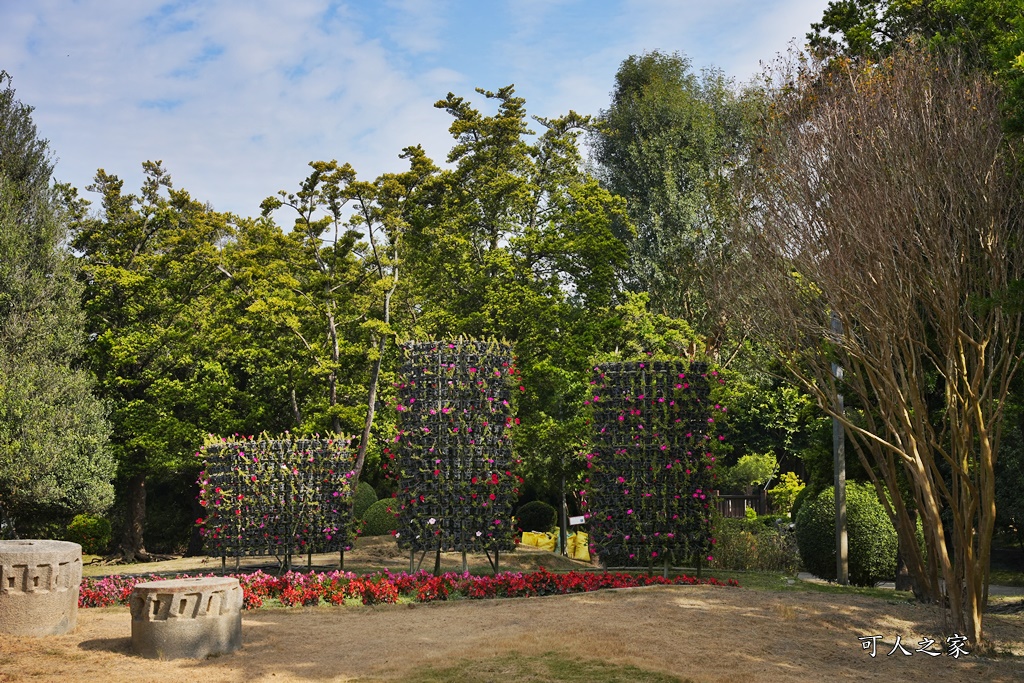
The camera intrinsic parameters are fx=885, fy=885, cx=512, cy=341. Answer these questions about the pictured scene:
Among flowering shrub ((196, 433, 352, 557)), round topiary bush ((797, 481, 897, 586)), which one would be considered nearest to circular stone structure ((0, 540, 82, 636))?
flowering shrub ((196, 433, 352, 557))

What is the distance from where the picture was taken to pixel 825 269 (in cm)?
896

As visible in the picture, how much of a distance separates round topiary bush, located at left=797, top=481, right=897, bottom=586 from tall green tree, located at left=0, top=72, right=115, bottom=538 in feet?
46.1

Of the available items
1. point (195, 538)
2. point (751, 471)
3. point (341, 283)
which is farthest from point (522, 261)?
point (195, 538)

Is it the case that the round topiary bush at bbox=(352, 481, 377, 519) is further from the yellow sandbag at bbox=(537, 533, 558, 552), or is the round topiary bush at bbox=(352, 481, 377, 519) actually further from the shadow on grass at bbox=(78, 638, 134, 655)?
the shadow on grass at bbox=(78, 638, 134, 655)

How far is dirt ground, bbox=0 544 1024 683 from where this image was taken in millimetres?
7238

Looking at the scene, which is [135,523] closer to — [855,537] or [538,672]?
[855,537]

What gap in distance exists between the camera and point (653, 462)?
42.7ft

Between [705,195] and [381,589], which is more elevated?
[705,195]

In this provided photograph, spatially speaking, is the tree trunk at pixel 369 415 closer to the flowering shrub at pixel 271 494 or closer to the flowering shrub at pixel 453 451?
the flowering shrub at pixel 271 494

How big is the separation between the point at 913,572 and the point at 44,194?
1854cm

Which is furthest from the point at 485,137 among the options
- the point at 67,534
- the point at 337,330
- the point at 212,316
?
the point at 67,534

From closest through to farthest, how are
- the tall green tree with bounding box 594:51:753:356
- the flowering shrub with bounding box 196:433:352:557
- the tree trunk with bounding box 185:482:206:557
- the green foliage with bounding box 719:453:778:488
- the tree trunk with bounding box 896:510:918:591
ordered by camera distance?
the flowering shrub with bounding box 196:433:352:557 < the tree trunk with bounding box 896:510:918:591 < the tree trunk with bounding box 185:482:206:557 < the green foliage with bounding box 719:453:778:488 < the tall green tree with bounding box 594:51:753:356

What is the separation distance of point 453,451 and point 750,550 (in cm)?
590

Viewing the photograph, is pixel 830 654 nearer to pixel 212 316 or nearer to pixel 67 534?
pixel 212 316
